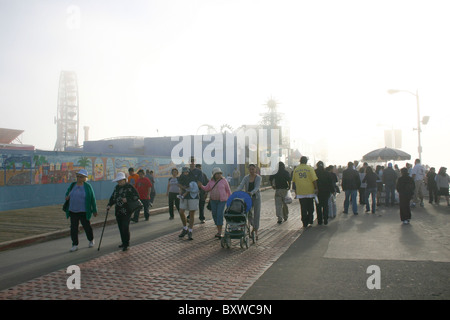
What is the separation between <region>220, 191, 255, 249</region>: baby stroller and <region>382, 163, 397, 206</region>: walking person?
30.6 feet

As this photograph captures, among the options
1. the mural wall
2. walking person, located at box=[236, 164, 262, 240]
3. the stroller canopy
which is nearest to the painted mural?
the mural wall

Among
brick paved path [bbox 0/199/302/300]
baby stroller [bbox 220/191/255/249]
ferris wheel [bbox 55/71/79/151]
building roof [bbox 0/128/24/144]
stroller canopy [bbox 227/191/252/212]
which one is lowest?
brick paved path [bbox 0/199/302/300]

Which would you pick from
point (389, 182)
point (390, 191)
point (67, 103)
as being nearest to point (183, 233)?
point (389, 182)

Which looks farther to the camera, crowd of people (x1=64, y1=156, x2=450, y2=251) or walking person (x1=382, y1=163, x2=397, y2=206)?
walking person (x1=382, y1=163, x2=397, y2=206)

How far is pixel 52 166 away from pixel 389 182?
15.2 m

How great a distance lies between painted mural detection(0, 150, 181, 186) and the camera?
16141mm

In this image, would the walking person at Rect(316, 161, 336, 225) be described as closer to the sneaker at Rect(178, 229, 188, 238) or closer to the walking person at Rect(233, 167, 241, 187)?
the sneaker at Rect(178, 229, 188, 238)

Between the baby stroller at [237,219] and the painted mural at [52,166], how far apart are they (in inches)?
462

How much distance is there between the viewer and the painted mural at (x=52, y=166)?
1614 centimetres

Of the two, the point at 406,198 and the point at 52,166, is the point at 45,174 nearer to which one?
the point at 52,166

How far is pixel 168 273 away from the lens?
634cm

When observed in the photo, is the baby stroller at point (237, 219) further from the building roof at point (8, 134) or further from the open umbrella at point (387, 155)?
the building roof at point (8, 134)
